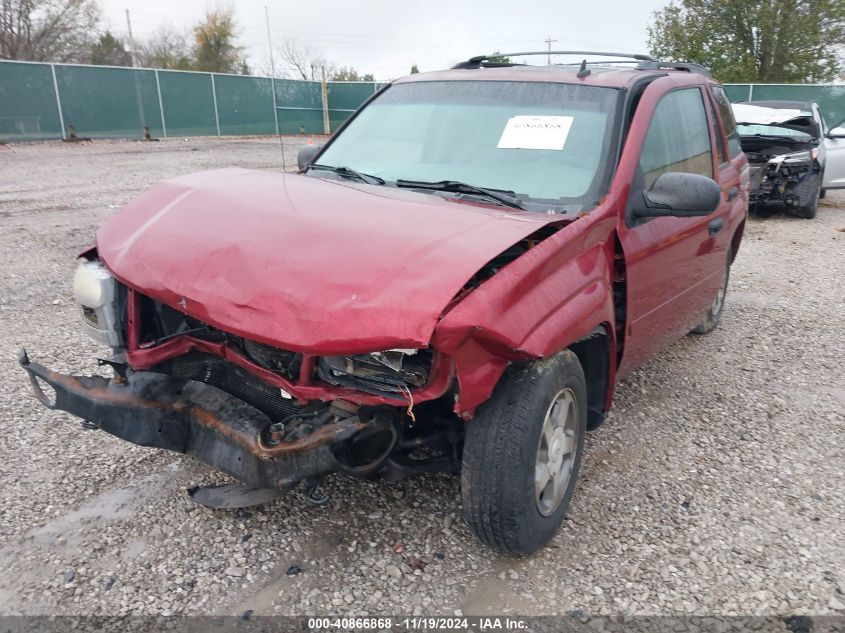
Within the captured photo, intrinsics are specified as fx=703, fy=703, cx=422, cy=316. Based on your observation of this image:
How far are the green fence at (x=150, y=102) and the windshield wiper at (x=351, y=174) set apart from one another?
1562 cm

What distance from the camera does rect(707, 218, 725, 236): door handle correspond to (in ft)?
13.9

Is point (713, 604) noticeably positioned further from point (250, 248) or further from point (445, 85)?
point (445, 85)

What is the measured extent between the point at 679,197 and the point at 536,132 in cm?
76

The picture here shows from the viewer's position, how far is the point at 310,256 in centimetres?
246

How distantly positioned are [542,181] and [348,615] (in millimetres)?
2021

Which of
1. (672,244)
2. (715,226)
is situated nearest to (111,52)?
(715,226)

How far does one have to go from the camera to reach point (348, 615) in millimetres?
2531

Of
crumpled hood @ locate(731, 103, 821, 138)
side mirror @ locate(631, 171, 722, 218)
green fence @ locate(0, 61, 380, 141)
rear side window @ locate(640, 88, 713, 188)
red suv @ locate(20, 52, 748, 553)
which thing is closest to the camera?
red suv @ locate(20, 52, 748, 553)

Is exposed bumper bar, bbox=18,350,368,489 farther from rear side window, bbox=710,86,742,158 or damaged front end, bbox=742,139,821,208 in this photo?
damaged front end, bbox=742,139,821,208

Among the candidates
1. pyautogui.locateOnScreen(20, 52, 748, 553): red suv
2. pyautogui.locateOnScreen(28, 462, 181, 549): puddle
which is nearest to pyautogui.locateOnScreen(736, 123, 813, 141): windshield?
pyautogui.locateOnScreen(20, 52, 748, 553): red suv

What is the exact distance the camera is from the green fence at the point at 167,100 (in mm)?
19984

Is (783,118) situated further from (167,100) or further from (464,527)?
(167,100)

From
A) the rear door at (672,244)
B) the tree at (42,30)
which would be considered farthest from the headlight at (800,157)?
the tree at (42,30)

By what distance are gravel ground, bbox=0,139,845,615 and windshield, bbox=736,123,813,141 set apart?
6.73m
